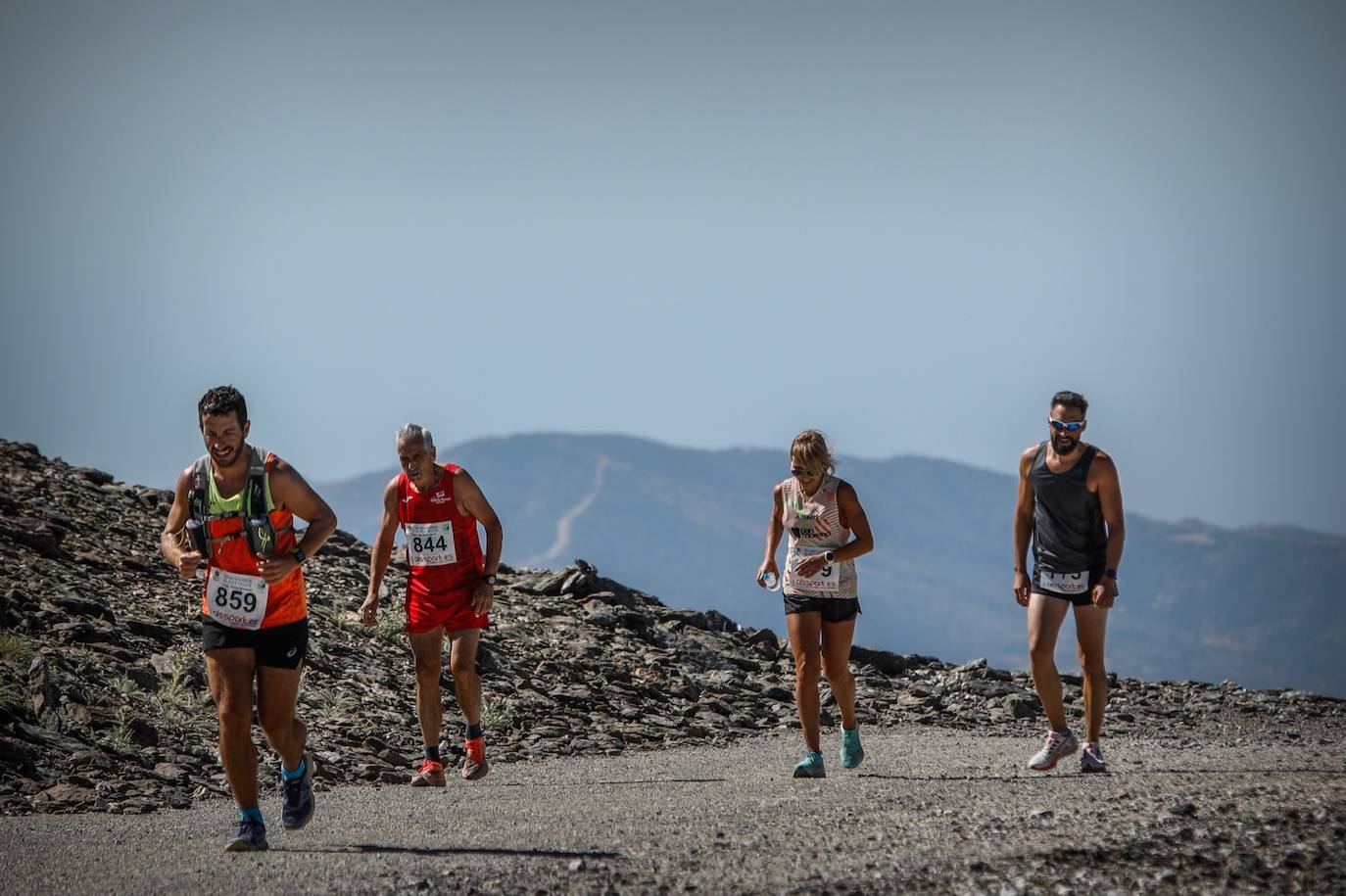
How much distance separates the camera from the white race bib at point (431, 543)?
33.5 ft

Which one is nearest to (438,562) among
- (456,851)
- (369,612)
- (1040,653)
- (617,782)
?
(369,612)

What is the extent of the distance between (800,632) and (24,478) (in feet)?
35.7

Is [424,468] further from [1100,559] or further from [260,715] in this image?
[1100,559]

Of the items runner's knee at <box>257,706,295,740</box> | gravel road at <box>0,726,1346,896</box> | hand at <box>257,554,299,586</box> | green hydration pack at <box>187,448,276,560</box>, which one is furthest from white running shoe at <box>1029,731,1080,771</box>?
green hydration pack at <box>187,448,276,560</box>

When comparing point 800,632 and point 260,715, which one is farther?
point 800,632

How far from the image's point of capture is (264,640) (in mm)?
7809

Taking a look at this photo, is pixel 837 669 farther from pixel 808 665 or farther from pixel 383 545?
pixel 383 545

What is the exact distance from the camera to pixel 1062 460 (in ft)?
33.7

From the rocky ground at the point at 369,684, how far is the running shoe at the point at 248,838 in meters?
2.20

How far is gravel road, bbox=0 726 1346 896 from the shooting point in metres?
6.82

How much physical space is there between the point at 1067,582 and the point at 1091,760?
1240 mm

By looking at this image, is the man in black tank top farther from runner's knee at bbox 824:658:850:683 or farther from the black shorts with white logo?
the black shorts with white logo

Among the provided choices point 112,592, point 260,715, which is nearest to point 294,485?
point 260,715

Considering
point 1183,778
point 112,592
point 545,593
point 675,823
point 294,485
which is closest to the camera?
point 294,485
